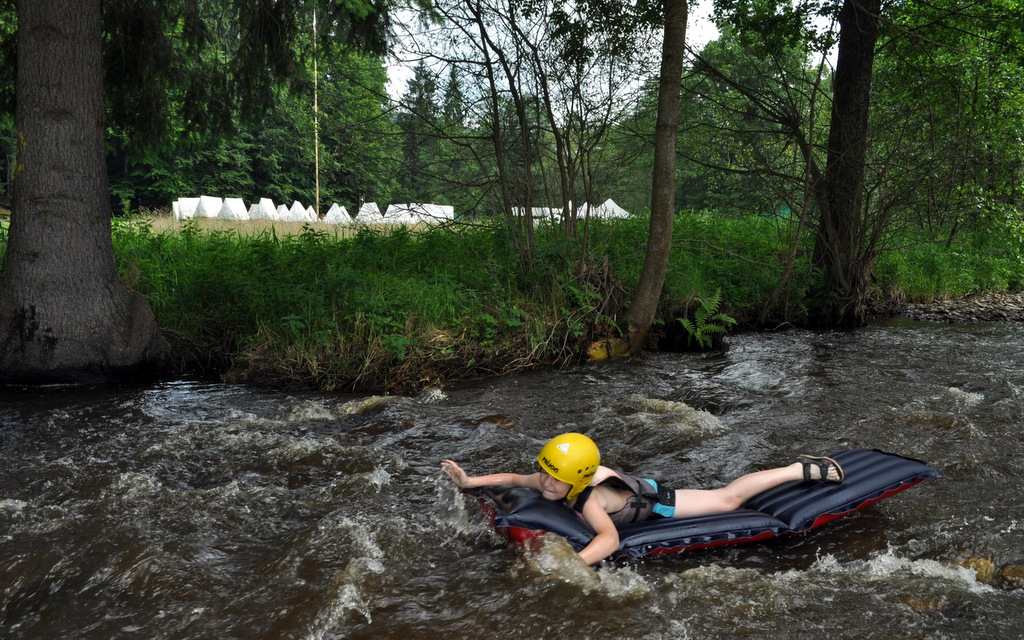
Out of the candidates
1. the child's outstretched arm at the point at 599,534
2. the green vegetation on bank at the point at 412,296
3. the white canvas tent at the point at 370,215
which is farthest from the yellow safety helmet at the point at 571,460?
the white canvas tent at the point at 370,215

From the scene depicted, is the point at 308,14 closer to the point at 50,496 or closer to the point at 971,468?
the point at 50,496

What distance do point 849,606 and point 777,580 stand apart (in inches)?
14.1

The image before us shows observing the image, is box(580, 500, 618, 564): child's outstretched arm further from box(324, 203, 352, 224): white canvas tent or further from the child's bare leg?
box(324, 203, 352, 224): white canvas tent

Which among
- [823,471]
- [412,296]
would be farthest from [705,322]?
[823,471]

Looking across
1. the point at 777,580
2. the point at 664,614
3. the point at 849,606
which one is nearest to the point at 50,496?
the point at 664,614

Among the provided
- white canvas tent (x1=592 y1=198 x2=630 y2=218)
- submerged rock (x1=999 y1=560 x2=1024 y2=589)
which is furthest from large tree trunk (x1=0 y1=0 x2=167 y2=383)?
submerged rock (x1=999 y1=560 x2=1024 y2=589)

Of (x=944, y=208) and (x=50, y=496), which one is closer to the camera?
(x=50, y=496)

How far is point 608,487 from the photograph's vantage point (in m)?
4.31

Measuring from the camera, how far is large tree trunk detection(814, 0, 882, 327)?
33.9 ft

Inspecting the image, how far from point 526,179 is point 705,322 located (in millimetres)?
2936

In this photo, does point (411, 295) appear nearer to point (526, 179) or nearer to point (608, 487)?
point (526, 179)

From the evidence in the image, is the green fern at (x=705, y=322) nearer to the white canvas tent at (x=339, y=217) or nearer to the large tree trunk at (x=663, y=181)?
the large tree trunk at (x=663, y=181)

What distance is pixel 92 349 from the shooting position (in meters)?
7.36

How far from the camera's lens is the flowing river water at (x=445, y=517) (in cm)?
343
